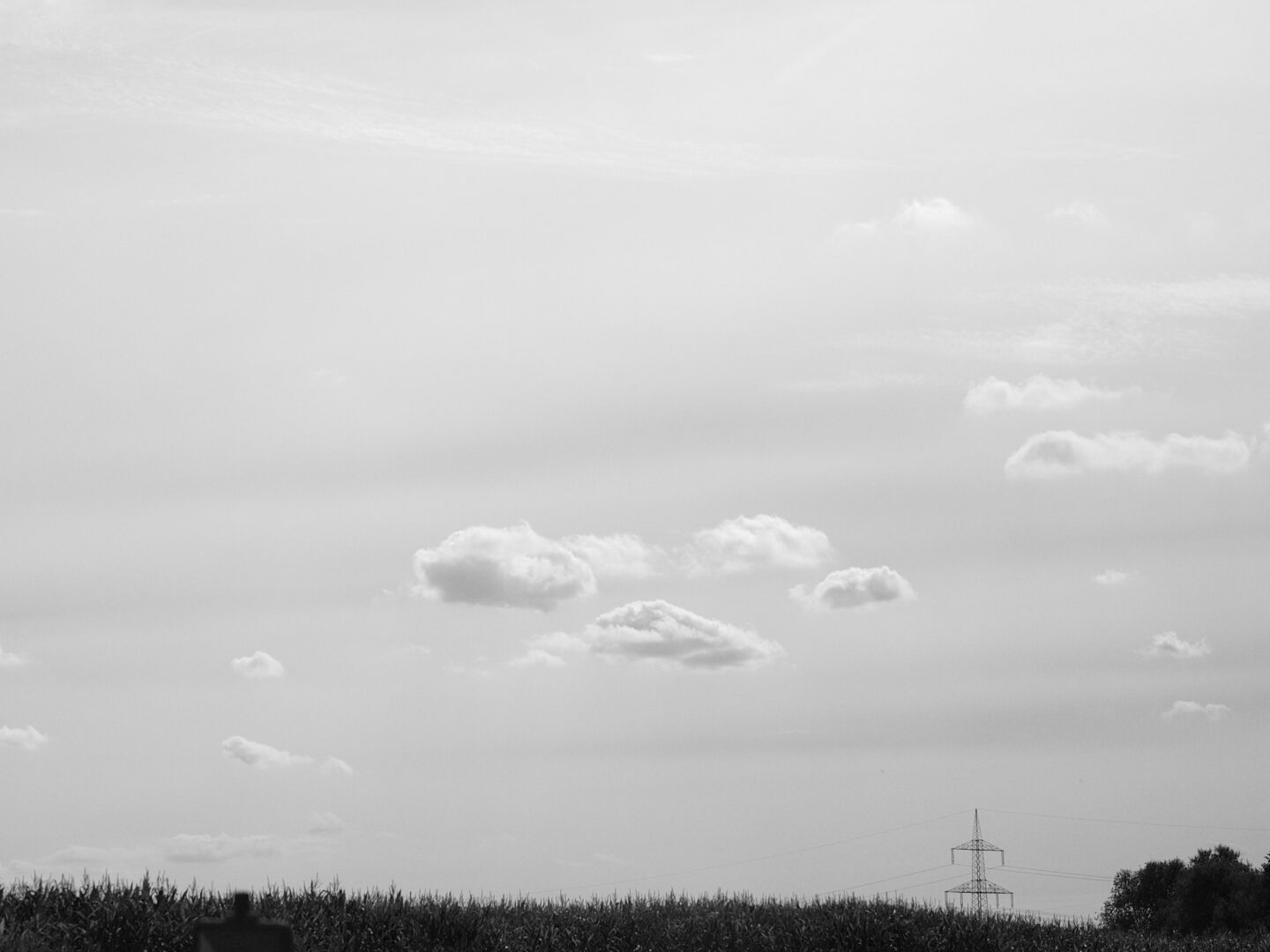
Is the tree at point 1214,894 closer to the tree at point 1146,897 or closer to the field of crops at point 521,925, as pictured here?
the tree at point 1146,897

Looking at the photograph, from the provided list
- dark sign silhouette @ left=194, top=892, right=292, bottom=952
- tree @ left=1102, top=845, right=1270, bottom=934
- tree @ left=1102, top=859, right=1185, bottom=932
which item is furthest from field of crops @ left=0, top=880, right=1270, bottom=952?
tree @ left=1102, top=859, right=1185, bottom=932

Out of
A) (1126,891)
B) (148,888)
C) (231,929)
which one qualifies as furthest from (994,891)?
(231,929)

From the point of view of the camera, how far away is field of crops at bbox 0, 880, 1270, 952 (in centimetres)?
3156

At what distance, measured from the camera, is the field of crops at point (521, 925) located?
31562 millimetres

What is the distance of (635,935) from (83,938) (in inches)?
619

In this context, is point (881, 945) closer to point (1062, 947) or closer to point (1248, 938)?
point (1062, 947)

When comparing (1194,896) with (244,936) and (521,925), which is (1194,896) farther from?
(244,936)

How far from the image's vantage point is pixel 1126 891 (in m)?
115

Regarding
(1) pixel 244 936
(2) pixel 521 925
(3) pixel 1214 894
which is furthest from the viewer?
(3) pixel 1214 894

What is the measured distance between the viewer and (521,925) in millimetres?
38594

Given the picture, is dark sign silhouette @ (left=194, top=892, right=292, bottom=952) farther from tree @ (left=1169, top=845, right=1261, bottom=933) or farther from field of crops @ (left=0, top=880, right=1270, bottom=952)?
tree @ (left=1169, top=845, right=1261, bottom=933)

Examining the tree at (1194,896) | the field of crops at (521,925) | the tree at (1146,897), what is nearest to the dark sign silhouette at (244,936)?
the field of crops at (521,925)

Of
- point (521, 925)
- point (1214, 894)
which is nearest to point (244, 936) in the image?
point (521, 925)

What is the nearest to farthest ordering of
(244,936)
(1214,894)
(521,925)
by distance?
(244,936) → (521,925) → (1214,894)
